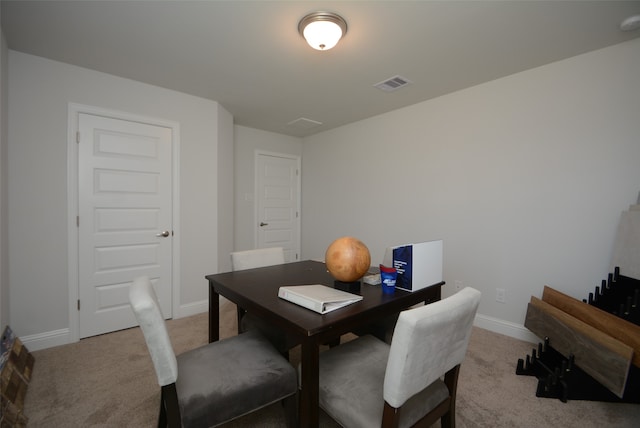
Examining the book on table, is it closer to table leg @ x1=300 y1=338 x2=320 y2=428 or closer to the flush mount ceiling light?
table leg @ x1=300 y1=338 x2=320 y2=428

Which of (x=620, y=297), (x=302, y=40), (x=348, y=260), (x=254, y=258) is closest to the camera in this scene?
(x=348, y=260)

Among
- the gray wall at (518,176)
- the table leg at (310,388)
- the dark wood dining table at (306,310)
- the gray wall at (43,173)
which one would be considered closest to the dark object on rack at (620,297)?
the gray wall at (518,176)

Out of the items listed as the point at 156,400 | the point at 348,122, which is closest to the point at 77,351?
the point at 156,400

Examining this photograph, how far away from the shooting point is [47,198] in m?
2.35

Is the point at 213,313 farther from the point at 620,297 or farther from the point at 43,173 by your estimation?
the point at 620,297

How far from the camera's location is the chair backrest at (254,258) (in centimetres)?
213

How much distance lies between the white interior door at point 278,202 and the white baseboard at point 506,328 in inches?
115

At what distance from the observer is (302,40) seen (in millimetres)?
2049

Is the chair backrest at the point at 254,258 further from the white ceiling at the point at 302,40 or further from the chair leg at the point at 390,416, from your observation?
the white ceiling at the point at 302,40

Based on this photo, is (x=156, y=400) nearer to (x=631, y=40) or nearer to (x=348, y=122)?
(x=348, y=122)

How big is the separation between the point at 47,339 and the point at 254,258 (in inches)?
74.9

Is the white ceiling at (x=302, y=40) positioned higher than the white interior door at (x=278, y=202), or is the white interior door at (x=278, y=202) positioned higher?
the white ceiling at (x=302, y=40)

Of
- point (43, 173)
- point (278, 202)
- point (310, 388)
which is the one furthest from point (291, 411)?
point (278, 202)

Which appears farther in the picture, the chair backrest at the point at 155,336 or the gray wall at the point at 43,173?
the gray wall at the point at 43,173
